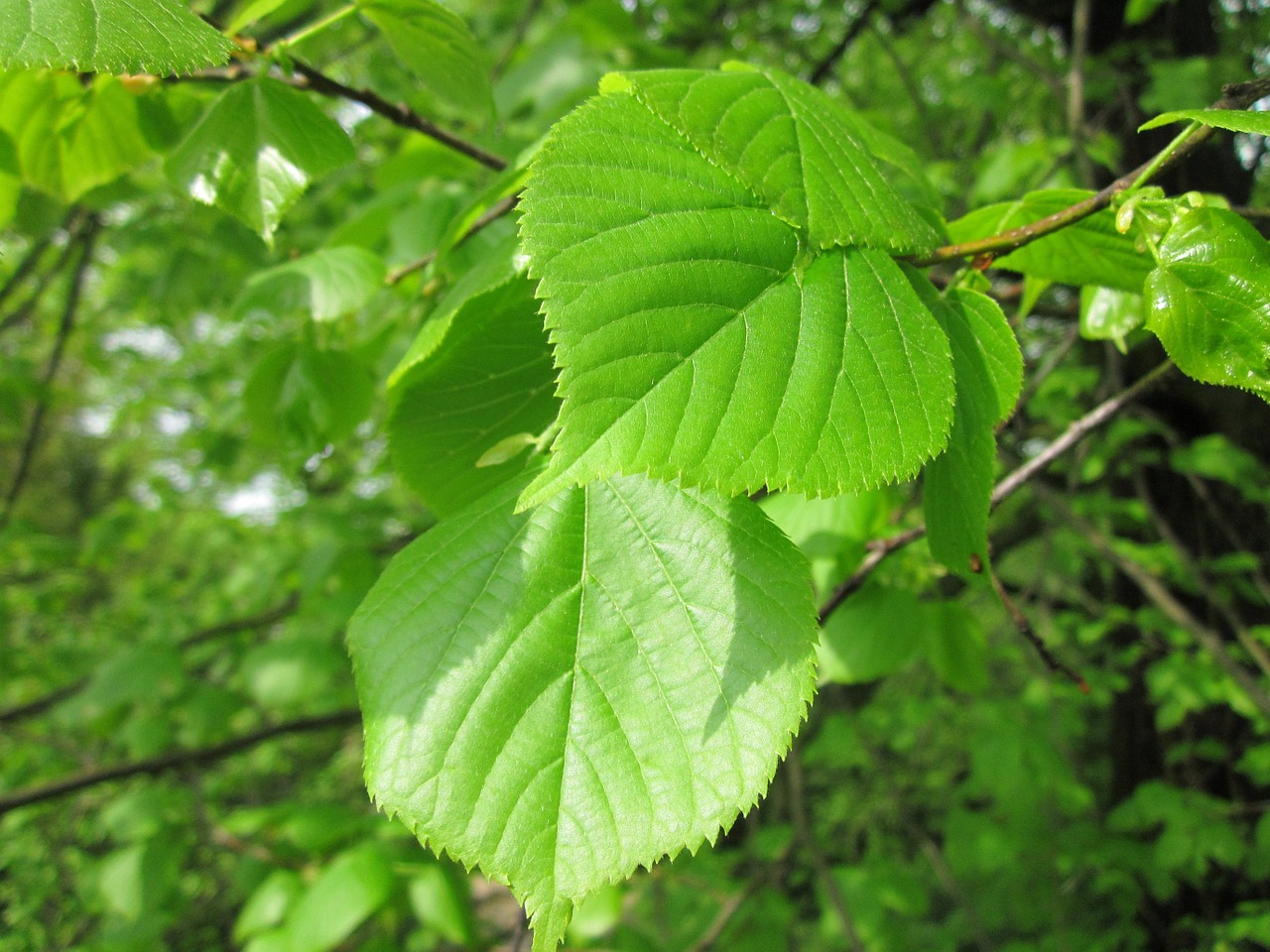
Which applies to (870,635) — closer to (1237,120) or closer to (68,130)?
(1237,120)

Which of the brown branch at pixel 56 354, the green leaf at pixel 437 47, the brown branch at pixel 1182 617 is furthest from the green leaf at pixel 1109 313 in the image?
the brown branch at pixel 56 354

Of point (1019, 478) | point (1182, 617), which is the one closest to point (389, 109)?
point (1019, 478)

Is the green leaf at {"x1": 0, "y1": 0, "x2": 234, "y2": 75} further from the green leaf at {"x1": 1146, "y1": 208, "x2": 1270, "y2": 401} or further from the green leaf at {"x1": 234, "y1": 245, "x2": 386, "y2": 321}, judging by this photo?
the green leaf at {"x1": 1146, "y1": 208, "x2": 1270, "y2": 401}

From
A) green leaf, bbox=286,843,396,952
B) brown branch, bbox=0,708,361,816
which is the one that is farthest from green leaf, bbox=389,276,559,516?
brown branch, bbox=0,708,361,816

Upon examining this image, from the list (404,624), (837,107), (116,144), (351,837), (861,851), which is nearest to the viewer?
(404,624)

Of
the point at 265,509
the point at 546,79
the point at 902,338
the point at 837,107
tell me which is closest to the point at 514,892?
the point at 902,338

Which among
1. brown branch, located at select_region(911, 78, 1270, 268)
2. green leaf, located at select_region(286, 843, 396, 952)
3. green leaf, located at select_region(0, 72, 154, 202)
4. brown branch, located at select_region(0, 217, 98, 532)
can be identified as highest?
brown branch, located at select_region(911, 78, 1270, 268)

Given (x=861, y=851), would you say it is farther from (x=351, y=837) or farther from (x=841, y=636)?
(x=841, y=636)
